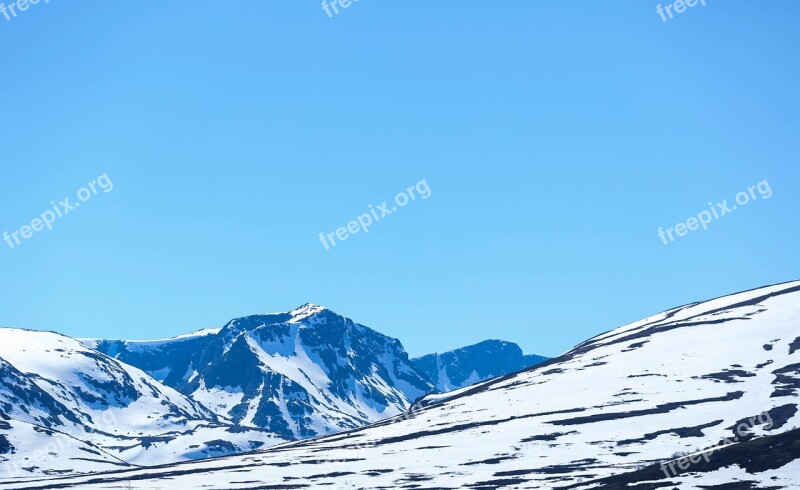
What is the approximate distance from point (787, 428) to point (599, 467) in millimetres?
30986

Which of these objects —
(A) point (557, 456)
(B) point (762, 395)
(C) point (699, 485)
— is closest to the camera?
(C) point (699, 485)

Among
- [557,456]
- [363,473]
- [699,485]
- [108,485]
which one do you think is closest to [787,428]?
[557,456]

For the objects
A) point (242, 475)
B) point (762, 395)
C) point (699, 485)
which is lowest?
point (762, 395)

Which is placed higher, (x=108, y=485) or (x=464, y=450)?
(x=108, y=485)

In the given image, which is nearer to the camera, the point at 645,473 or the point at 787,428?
the point at 645,473

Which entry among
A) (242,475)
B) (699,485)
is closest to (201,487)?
(242,475)

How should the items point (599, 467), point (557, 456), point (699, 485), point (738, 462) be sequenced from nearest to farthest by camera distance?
point (699, 485) → point (738, 462) → point (599, 467) → point (557, 456)

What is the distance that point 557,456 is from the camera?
165000mm

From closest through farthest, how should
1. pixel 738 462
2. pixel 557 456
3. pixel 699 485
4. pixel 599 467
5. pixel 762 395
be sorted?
pixel 699 485, pixel 738 462, pixel 599 467, pixel 557 456, pixel 762 395

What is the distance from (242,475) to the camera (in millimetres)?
188625

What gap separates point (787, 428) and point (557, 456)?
127 feet

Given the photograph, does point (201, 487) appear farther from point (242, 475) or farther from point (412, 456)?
point (412, 456)

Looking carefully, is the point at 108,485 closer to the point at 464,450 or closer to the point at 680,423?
the point at 464,450

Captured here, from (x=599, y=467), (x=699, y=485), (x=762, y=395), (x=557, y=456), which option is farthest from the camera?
(x=762, y=395)
